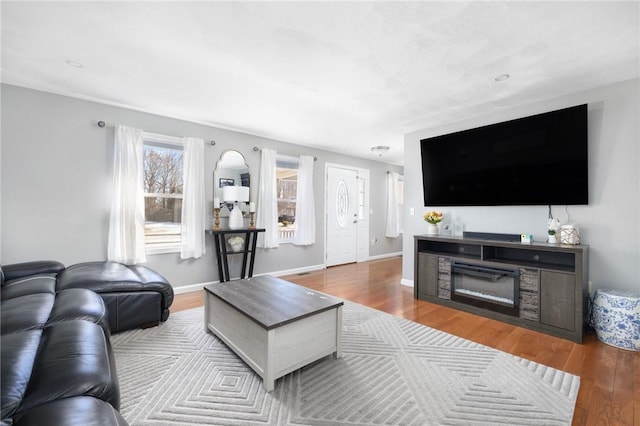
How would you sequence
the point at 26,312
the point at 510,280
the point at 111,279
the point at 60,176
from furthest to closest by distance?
the point at 60,176
the point at 510,280
the point at 111,279
the point at 26,312

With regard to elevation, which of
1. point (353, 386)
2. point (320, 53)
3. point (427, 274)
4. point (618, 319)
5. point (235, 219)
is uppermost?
point (320, 53)

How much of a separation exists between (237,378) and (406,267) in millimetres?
3101

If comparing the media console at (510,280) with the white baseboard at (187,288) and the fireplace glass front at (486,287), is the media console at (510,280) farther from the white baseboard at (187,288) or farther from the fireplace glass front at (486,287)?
the white baseboard at (187,288)

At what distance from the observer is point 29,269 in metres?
2.62

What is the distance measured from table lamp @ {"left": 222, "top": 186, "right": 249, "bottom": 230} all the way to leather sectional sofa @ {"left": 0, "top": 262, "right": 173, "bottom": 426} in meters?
1.71

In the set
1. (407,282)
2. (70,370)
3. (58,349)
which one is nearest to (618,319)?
(407,282)

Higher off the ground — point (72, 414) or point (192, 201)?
point (192, 201)

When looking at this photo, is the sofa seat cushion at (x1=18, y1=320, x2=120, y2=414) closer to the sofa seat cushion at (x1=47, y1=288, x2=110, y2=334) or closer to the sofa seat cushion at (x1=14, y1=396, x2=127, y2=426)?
the sofa seat cushion at (x1=14, y1=396, x2=127, y2=426)

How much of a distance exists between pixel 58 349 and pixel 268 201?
3.39 m

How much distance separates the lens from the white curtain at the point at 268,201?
4.54 meters

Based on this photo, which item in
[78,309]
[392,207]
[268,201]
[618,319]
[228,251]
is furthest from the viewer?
[392,207]

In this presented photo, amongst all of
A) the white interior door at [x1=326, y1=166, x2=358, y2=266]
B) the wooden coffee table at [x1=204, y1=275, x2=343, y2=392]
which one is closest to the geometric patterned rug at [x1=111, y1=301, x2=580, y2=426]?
the wooden coffee table at [x1=204, y1=275, x2=343, y2=392]

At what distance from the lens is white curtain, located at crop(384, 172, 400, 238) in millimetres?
6777

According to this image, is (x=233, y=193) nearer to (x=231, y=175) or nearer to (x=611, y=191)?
(x=231, y=175)
